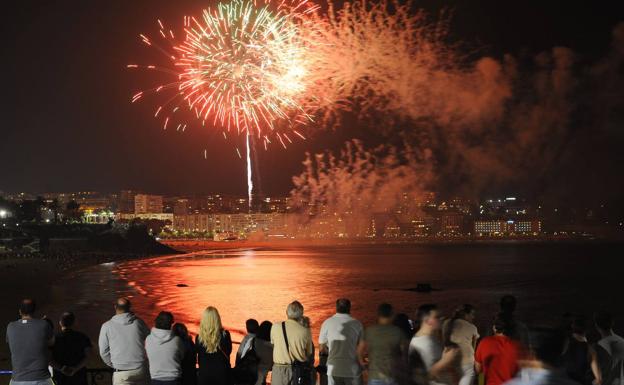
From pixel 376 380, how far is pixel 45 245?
89601mm

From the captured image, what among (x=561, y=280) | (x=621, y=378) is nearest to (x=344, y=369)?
(x=621, y=378)

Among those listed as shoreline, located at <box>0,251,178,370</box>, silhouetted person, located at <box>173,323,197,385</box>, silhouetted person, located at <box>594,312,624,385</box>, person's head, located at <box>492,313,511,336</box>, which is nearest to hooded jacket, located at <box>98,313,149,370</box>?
silhouetted person, located at <box>173,323,197,385</box>

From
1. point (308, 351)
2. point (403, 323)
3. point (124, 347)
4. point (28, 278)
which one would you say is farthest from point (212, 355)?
point (28, 278)

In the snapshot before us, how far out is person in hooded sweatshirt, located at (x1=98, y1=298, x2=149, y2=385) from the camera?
680 cm

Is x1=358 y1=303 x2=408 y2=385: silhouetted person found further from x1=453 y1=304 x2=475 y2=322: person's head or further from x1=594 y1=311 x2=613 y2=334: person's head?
x1=594 y1=311 x2=613 y2=334: person's head

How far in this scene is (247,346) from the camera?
24.2 feet

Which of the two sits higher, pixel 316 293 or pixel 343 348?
pixel 343 348

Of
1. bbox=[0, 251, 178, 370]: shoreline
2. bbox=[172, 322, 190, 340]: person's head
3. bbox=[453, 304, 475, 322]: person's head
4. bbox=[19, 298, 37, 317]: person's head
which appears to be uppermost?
bbox=[19, 298, 37, 317]: person's head

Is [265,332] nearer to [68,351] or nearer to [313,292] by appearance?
[68,351]

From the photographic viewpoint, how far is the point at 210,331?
21.4 feet

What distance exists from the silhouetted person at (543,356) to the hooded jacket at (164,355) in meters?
3.67

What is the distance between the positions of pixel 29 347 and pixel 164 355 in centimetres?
122

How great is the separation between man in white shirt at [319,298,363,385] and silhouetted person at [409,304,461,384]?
0.91m

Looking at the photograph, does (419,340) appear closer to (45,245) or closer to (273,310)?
(273,310)
